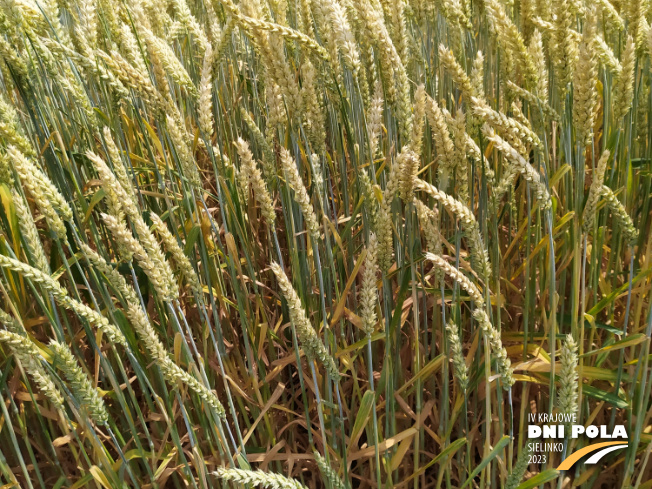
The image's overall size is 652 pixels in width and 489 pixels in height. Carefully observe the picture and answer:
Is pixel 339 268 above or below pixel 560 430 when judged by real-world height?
above

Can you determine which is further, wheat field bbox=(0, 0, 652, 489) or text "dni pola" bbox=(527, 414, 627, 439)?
text "dni pola" bbox=(527, 414, 627, 439)

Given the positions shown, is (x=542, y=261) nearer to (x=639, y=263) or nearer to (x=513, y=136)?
(x=639, y=263)

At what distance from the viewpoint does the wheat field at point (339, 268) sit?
2.89 feet

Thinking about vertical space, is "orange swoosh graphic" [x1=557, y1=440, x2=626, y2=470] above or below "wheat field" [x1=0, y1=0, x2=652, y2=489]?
below

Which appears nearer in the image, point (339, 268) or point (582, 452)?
point (582, 452)

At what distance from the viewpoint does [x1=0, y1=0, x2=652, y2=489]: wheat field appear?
879 mm

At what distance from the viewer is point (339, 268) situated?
138 centimetres

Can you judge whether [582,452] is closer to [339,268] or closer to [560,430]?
[560,430]

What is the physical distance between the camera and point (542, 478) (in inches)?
34.0

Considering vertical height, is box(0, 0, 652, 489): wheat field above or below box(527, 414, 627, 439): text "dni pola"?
above

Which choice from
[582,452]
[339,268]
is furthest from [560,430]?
[339,268]

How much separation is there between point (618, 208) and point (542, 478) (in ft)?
1.66

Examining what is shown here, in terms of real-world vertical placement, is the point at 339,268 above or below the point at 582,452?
above

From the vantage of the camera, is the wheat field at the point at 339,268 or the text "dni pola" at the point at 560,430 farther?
the text "dni pola" at the point at 560,430
